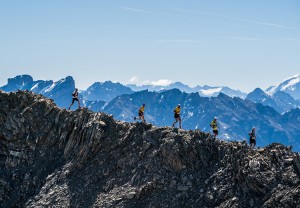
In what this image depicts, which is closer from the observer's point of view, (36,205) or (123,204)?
(123,204)

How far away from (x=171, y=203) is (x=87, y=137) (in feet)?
47.8

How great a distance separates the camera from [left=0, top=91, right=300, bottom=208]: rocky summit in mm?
38469

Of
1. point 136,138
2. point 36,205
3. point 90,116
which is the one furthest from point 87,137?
Answer: point 36,205

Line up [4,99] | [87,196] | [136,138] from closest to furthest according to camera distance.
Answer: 1. [87,196]
2. [136,138]
3. [4,99]

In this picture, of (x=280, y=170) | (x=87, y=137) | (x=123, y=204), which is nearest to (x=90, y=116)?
(x=87, y=137)

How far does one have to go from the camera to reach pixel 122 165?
46.3 m

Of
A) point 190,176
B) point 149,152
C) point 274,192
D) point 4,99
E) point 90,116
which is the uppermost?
point 4,99

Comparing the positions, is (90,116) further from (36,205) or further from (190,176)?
(190,176)

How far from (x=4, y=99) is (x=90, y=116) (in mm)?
13208

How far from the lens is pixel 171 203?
4075 cm

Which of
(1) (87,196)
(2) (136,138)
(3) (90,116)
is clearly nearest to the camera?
(1) (87,196)

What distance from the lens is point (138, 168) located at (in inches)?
1778

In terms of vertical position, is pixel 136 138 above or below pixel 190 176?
above

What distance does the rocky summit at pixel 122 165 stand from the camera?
38.5 meters
